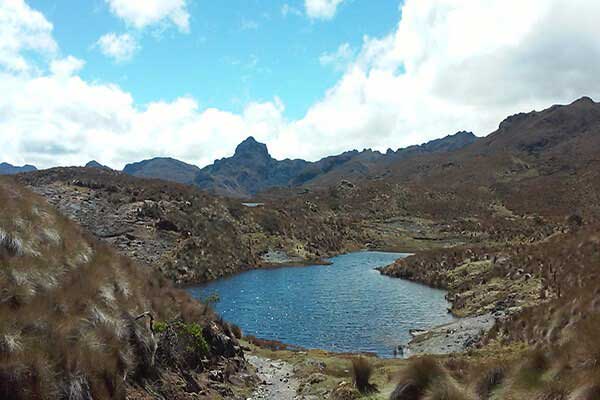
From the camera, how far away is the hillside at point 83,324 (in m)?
12.4

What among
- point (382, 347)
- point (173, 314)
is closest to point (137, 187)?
point (382, 347)

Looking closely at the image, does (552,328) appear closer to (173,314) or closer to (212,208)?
(173,314)

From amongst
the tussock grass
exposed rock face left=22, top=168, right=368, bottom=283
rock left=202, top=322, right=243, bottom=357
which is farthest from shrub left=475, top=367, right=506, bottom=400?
exposed rock face left=22, top=168, right=368, bottom=283

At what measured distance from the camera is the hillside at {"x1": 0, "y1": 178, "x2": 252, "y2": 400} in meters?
12.4

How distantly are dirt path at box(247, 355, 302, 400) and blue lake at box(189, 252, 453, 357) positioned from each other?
14.2 metres

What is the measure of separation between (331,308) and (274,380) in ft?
117

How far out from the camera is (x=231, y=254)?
108 metres

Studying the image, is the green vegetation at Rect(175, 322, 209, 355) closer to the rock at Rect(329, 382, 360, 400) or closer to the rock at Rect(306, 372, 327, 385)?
the rock at Rect(306, 372, 327, 385)

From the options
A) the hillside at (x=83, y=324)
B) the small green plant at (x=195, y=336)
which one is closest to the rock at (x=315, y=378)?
the hillside at (x=83, y=324)

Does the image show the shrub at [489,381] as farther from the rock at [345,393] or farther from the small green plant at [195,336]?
the small green plant at [195,336]

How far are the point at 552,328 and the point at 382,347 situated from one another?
72.1 feet

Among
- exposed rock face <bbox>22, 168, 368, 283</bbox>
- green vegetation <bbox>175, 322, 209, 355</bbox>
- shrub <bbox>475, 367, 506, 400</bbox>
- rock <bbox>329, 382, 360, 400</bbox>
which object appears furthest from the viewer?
exposed rock face <bbox>22, 168, 368, 283</bbox>

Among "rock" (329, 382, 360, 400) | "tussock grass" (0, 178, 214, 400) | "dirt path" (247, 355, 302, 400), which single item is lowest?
"dirt path" (247, 355, 302, 400)

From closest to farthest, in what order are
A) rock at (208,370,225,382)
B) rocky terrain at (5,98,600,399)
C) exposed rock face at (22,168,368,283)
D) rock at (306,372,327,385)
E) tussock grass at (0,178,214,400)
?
tussock grass at (0,178,214,400) → rocky terrain at (5,98,600,399) → rock at (208,370,225,382) → rock at (306,372,327,385) → exposed rock face at (22,168,368,283)
